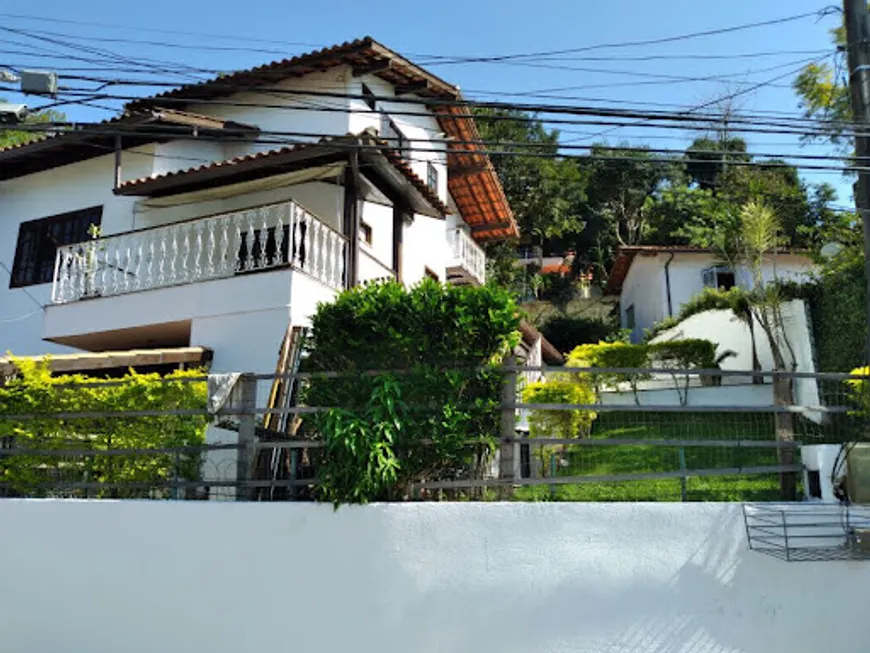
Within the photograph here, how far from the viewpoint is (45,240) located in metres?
14.9

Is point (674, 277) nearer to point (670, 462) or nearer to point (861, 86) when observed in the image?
point (670, 462)

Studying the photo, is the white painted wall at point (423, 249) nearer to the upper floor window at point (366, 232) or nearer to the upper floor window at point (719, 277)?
the upper floor window at point (366, 232)

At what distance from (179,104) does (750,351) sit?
12830mm

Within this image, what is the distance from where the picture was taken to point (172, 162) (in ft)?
45.6

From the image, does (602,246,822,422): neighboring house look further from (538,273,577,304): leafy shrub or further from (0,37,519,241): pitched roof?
(0,37,519,241): pitched roof

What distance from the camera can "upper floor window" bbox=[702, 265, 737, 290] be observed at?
2219 centimetres

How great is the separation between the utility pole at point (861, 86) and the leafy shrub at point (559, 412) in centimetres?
361

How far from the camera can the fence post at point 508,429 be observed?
19.5 ft

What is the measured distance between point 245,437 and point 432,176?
39.0 feet

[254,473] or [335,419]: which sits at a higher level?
[335,419]

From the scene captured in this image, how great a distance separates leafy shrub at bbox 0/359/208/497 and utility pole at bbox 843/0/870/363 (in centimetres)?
629

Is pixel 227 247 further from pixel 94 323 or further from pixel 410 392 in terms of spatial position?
pixel 410 392

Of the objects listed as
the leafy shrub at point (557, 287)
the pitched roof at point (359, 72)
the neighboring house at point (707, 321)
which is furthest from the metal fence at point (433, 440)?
the leafy shrub at point (557, 287)

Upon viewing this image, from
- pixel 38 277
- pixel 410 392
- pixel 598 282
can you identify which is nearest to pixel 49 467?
pixel 410 392
